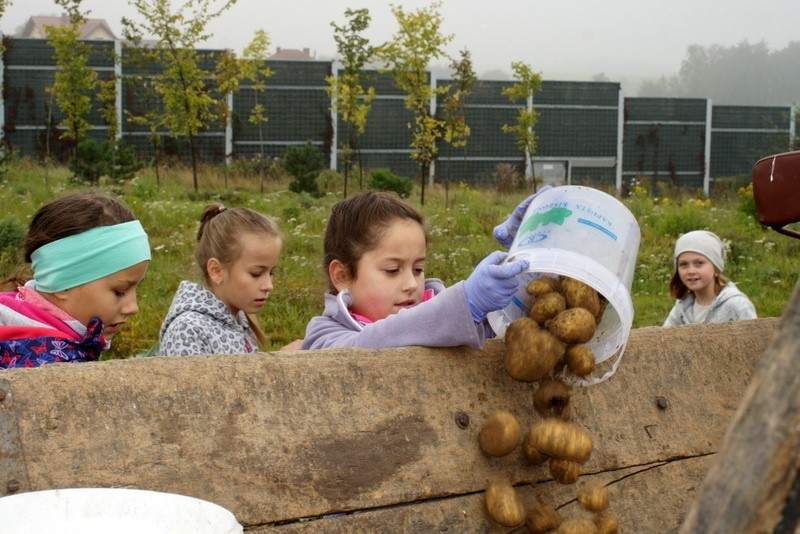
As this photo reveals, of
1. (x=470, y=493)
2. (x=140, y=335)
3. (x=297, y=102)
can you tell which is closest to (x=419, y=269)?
(x=470, y=493)

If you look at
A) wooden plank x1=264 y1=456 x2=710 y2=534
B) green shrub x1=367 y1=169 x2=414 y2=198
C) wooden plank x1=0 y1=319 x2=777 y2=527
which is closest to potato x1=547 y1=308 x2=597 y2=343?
wooden plank x1=0 y1=319 x2=777 y2=527

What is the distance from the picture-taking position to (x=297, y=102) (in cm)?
2683

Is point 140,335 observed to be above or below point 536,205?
below

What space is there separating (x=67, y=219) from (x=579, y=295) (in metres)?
1.60

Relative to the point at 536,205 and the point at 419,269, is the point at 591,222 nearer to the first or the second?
the point at 536,205

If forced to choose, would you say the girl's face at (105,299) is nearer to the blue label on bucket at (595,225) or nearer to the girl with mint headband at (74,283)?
the girl with mint headband at (74,283)

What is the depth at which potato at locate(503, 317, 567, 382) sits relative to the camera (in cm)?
249

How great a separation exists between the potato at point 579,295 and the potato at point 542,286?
0.13ft

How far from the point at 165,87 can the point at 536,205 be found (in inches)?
603

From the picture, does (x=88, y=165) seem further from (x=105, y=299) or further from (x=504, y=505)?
(x=504, y=505)

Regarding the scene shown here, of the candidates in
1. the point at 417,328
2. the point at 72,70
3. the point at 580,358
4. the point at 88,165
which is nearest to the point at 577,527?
the point at 580,358

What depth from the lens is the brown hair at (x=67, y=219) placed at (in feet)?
10.1

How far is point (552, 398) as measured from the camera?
8.87 feet

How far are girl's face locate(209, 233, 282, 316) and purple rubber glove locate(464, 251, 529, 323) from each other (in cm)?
133
